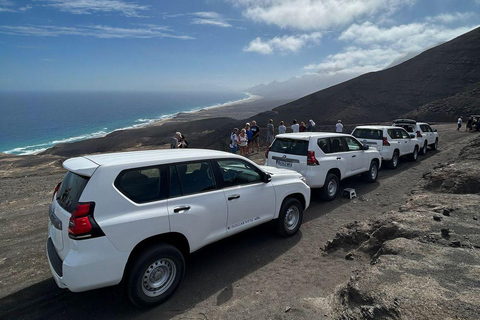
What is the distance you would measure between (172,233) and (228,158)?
155 cm

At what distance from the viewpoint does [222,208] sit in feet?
14.0

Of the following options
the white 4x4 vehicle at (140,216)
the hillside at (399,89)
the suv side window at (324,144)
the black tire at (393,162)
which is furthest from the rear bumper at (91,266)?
the hillside at (399,89)

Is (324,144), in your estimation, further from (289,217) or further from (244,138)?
(244,138)

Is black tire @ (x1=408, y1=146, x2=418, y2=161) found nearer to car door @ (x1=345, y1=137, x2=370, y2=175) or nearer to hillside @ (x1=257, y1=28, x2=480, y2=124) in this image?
car door @ (x1=345, y1=137, x2=370, y2=175)

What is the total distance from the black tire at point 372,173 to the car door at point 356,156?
0.50 metres

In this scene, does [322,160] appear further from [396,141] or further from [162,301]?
[396,141]

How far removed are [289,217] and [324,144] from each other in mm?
2980

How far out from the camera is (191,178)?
407 centimetres

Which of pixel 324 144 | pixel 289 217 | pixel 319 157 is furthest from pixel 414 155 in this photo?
pixel 289 217

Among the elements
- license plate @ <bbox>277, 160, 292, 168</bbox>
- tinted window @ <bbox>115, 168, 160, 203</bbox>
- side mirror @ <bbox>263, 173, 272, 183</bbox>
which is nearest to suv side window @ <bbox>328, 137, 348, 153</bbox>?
license plate @ <bbox>277, 160, 292, 168</bbox>

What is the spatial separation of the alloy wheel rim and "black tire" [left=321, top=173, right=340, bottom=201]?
5.26 meters

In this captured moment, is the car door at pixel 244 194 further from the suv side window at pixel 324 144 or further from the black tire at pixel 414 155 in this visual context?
the black tire at pixel 414 155

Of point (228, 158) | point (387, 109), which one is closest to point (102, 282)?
point (228, 158)

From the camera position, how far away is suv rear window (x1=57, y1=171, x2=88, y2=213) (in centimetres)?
328
